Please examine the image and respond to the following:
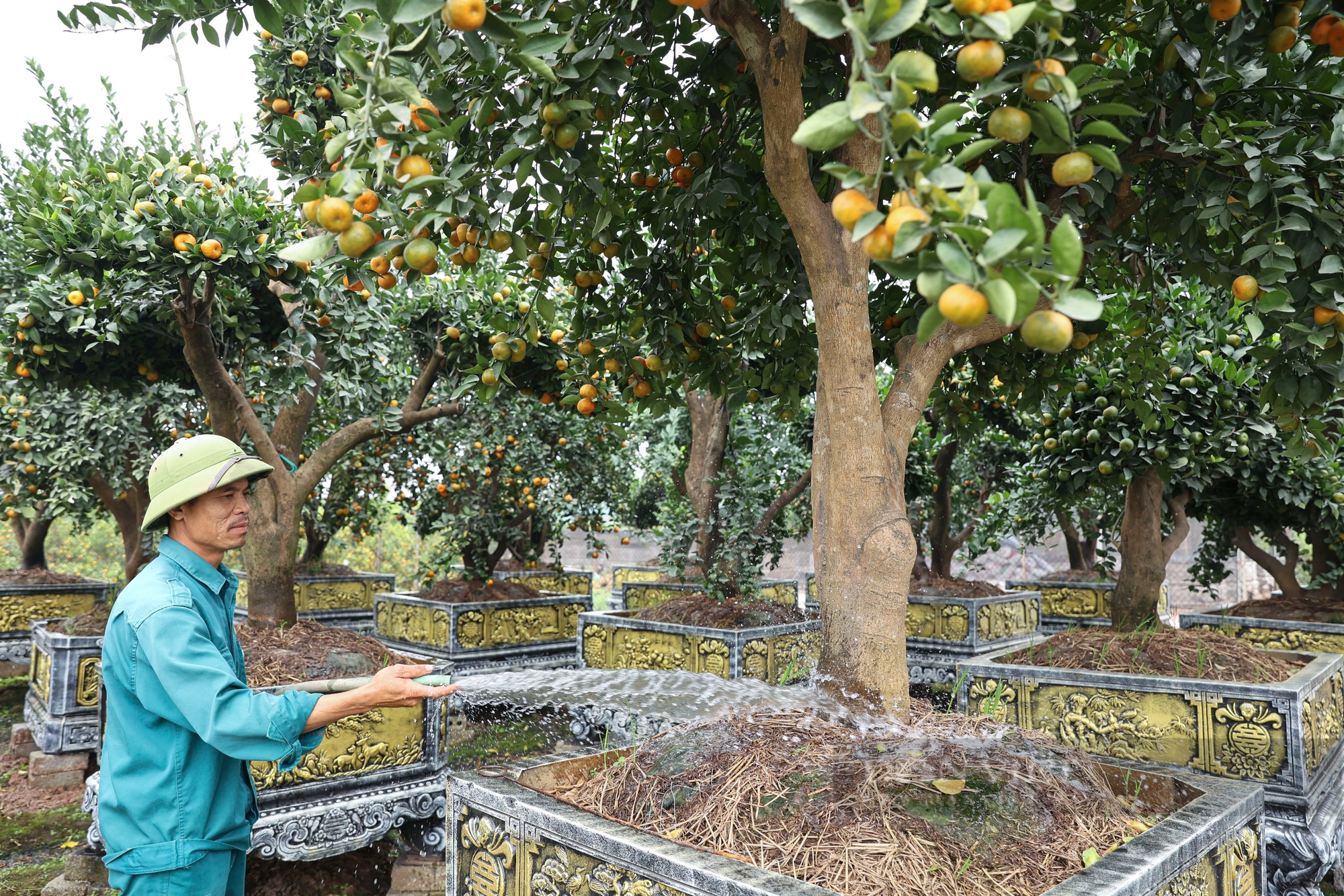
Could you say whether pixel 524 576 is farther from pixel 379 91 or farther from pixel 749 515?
pixel 379 91

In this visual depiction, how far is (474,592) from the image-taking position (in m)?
10.1

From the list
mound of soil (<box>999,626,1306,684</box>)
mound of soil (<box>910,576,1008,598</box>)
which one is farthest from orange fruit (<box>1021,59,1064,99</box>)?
mound of soil (<box>910,576,1008,598</box>)

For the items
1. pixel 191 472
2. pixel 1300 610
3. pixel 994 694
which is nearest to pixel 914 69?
pixel 191 472

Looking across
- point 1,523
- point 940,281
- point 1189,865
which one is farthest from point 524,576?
point 1,523

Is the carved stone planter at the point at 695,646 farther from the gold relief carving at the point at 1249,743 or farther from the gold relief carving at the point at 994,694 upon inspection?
the gold relief carving at the point at 1249,743

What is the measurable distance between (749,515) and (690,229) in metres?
5.09

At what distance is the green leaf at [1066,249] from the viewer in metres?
1.12

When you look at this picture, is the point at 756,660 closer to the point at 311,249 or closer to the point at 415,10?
the point at 311,249

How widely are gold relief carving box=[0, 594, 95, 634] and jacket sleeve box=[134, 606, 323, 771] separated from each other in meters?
9.14

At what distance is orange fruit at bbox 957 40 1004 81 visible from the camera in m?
1.38

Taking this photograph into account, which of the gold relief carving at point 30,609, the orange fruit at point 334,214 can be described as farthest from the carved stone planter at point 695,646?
the gold relief carving at point 30,609

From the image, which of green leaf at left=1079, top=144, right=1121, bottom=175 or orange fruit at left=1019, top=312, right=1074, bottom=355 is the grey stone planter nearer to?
orange fruit at left=1019, top=312, right=1074, bottom=355

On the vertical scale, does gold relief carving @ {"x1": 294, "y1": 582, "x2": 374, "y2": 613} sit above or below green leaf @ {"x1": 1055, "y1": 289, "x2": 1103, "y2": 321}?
below

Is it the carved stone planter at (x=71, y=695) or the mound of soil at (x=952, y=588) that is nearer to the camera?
the carved stone planter at (x=71, y=695)
